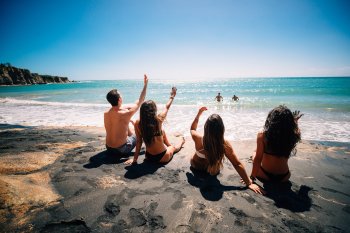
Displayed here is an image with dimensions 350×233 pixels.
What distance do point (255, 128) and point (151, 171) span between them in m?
6.62

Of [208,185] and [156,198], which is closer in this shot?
[156,198]

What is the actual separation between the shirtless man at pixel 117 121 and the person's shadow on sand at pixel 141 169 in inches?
28.8

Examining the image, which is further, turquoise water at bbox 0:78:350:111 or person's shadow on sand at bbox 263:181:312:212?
turquoise water at bbox 0:78:350:111

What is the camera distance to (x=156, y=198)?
3.17 metres

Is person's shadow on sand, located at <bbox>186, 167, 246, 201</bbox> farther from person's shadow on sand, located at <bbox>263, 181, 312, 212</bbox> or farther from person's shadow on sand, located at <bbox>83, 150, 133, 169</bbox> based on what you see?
person's shadow on sand, located at <bbox>83, 150, 133, 169</bbox>

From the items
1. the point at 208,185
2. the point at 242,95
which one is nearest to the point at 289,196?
the point at 208,185

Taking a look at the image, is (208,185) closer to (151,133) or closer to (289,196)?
(289,196)

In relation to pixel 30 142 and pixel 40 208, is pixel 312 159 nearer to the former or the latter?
pixel 40 208

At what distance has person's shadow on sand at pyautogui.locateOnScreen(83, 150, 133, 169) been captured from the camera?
454 cm

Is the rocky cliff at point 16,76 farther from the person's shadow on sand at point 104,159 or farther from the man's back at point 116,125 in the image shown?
the man's back at point 116,125

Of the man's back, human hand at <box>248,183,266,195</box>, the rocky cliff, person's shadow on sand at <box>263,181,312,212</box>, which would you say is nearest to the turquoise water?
person's shadow on sand at <box>263,181,312,212</box>

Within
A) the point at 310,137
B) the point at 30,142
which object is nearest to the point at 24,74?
the point at 30,142

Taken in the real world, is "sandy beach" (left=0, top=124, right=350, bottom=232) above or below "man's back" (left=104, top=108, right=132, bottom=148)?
below

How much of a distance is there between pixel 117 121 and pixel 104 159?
1.01 m
